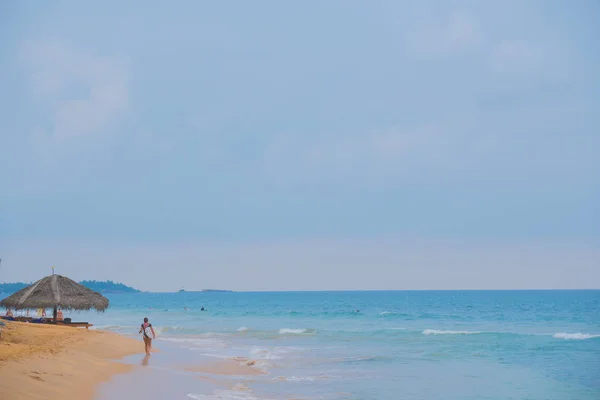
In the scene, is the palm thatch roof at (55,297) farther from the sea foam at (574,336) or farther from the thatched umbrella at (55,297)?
A: the sea foam at (574,336)

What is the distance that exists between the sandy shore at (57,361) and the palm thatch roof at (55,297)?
2307 mm

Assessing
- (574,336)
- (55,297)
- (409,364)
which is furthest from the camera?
(574,336)

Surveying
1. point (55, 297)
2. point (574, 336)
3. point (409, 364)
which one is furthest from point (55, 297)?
point (574, 336)

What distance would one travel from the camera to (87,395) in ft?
41.8

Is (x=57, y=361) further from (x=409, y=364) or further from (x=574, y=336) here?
(x=574, y=336)

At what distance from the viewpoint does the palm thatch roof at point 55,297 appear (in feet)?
89.2

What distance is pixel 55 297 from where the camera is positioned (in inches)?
1075

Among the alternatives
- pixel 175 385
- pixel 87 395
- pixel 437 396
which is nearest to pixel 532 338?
pixel 437 396

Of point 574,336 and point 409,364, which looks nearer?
point 409,364

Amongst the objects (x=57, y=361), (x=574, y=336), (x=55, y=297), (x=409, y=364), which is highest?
(x=55, y=297)

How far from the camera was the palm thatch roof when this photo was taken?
27188mm

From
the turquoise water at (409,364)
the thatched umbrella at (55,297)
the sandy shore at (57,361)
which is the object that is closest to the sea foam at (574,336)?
the turquoise water at (409,364)

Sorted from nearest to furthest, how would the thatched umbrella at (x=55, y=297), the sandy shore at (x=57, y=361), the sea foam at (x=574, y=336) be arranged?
the sandy shore at (x=57, y=361), the thatched umbrella at (x=55, y=297), the sea foam at (x=574, y=336)

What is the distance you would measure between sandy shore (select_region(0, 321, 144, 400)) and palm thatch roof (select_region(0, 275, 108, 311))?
231cm
